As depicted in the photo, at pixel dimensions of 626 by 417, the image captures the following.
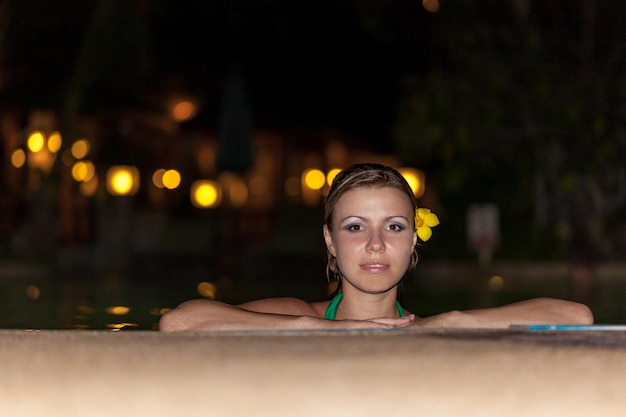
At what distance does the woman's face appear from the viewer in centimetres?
487

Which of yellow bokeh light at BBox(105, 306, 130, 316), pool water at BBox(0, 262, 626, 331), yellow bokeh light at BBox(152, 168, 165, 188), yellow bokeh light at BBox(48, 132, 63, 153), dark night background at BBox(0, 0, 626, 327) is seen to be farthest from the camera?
yellow bokeh light at BBox(152, 168, 165, 188)

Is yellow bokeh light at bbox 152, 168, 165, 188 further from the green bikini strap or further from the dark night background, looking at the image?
the green bikini strap

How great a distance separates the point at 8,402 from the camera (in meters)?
3.47

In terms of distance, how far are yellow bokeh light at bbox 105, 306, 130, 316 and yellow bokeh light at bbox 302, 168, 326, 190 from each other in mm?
42431

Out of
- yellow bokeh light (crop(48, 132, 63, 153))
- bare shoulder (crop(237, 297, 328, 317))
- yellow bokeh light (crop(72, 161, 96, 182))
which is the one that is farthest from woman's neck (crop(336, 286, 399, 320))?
yellow bokeh light (crop(72, 161, 96, 182))

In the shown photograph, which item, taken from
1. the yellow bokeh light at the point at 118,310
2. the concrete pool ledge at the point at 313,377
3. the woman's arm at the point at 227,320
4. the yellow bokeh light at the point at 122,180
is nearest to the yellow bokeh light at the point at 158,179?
the yellow bokeh light at the point at 122,180

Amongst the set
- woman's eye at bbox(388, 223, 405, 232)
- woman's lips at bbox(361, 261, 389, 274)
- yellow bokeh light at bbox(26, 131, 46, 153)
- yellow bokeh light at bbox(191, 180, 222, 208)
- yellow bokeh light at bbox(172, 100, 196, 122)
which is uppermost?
yellow bokeh light at bbox(172, 100, 196, 122)

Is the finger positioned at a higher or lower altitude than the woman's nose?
lower

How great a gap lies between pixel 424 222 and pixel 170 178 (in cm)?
4152

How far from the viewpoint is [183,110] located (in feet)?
146

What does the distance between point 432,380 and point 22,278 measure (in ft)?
65.2

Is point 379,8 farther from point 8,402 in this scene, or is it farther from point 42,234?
point 8,402

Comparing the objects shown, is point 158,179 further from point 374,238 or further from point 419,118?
point 374,238

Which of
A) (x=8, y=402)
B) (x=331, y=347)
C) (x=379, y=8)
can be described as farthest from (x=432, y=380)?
(x=379, y=8)
